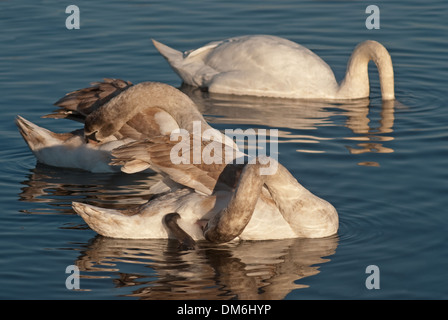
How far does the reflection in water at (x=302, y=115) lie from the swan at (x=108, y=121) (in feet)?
5.87

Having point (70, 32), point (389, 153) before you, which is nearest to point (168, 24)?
point (70, 32)

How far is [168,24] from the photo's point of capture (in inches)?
736

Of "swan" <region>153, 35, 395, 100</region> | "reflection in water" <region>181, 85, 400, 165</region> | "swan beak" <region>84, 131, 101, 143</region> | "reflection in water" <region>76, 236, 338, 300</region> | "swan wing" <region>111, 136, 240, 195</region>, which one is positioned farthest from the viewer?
"swan" <region>153, 35, 395, 100</region>

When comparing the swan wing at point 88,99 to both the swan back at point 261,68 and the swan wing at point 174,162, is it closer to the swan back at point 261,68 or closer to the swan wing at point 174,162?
the swan wing at point 174,162

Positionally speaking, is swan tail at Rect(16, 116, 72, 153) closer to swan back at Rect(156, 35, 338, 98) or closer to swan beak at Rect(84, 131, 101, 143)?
swan beak at Rect(84, 131, 101, 143)

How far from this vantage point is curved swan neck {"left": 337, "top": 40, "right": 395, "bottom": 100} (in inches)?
604

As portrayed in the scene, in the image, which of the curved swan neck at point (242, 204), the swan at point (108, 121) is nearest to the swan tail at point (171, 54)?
the swan at point (108, 121)

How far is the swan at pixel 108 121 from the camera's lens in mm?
11891

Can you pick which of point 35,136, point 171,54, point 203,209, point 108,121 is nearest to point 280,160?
point 108,121

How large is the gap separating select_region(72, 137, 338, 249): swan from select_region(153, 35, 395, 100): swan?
531 centimetres

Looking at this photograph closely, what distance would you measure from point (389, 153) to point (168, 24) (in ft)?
23.0

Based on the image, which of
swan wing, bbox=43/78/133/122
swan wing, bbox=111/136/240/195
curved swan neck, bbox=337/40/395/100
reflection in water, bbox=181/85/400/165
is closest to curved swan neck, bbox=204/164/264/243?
swan wing, bbox=111/136/240/195

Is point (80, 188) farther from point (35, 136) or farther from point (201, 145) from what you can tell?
point (201, 145)
